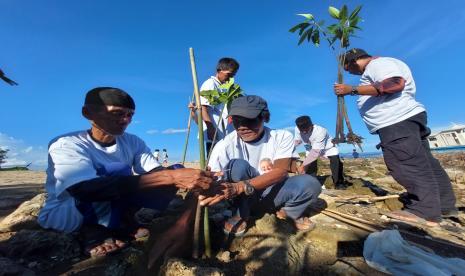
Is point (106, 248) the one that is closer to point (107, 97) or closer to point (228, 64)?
point (107, 97)

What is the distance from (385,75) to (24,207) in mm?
4605

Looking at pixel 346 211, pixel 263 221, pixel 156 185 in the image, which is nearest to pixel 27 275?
pixel 156 185

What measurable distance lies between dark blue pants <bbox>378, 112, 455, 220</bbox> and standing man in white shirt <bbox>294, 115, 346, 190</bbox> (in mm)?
2524

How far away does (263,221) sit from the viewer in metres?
2.72

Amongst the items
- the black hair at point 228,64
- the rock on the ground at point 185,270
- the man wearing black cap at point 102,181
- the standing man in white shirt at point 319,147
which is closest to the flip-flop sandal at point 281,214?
the man wearing black cap at point 102,181

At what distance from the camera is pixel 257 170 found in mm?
2994

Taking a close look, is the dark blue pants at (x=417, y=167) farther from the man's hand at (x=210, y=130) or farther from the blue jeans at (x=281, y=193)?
the man's hand at (x=210, y=130)

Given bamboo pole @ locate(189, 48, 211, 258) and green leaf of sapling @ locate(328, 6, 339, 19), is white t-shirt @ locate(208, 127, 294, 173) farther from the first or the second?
green leaf of sapling @ locate(328, 6, 339, 19)

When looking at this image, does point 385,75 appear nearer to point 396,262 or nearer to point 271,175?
point 271,175

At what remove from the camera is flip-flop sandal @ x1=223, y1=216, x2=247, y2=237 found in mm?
2582

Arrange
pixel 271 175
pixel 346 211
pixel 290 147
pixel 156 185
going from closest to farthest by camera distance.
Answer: pixel 156 185, pixel 271 175, pixel 290 147, pixel 346 211

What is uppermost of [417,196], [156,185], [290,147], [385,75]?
[385,75]

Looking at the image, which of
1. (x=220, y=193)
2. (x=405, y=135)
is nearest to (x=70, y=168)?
(x=220, y=193)

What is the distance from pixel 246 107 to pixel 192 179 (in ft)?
3.03
